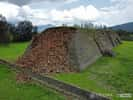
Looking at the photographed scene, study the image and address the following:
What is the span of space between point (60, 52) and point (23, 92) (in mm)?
4801

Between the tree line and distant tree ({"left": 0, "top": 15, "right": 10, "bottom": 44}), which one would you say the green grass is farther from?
the tree line

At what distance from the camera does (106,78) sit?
10.1 metres

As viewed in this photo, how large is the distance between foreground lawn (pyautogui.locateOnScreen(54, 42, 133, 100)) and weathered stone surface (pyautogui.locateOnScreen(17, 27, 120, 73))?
676 millimetres

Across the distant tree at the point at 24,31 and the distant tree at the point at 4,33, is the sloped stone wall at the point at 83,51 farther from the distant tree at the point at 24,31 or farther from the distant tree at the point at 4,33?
the distant tree at the point at 24,31

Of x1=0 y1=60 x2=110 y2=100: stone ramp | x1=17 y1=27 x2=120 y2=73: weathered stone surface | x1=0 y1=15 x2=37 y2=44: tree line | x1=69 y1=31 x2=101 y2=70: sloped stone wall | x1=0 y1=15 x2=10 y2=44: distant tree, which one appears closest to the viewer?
x1=0 y1=60 x2=110 y2=100: stone ramp

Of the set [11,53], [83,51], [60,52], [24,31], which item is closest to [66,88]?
[60,52]

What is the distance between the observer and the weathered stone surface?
11758 millimetres

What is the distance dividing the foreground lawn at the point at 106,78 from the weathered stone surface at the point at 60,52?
0.68 m

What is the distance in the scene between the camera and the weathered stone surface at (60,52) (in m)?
11.8

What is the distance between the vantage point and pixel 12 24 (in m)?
39.5

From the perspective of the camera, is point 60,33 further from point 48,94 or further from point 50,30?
point 48,94

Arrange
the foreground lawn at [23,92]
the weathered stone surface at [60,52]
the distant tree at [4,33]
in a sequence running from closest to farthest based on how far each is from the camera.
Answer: the foreground lawn at [23,92]
the weathered stone surface at [60,52]
the distant tree at [4,33]

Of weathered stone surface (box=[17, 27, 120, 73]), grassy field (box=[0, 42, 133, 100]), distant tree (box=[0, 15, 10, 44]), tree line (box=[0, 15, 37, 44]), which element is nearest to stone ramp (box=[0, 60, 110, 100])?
grassy field (box=[0, 42, 133, 100])

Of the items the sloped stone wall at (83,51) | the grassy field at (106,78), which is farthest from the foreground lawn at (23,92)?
the sloped stone wall at (83,51)
